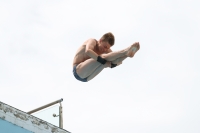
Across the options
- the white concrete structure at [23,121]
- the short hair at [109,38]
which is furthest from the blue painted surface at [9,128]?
the short hair at [109,38]

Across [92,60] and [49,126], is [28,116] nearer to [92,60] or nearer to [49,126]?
[49,126]

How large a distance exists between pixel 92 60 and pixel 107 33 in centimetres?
61

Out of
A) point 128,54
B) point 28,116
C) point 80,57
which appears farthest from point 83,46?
A: point 28,116

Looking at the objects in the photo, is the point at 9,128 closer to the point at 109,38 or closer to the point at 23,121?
the point at 23,121

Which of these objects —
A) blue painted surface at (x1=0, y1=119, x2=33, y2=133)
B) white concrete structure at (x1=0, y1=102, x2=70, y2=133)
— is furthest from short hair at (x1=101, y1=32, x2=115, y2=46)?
blue painted surface at (x1=0, y1=119, x2=33, y2=133)

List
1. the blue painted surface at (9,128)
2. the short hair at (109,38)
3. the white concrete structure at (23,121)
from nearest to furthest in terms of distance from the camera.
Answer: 1. the short hair at (109,38)
2. the blue painted surface at (9,128)
3. the white concrete structure at (23,121)

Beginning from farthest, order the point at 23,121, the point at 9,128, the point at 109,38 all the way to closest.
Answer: the point at 23,121, the point at 9,128, the point at 109,38

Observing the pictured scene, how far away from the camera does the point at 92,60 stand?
11117 mm

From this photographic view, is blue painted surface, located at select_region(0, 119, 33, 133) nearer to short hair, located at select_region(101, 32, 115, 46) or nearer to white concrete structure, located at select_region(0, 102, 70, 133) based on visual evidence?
white concrete structure, located at select_region(0, 102, 70, 133)

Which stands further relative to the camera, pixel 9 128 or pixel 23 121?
pixel 23 121

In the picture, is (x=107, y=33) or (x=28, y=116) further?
(x=28, y=116)

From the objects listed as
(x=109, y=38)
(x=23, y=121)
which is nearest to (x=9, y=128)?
(x=23, y=121)

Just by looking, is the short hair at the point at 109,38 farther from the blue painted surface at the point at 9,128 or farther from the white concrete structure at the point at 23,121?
the blue painted surface at the point at 9,128

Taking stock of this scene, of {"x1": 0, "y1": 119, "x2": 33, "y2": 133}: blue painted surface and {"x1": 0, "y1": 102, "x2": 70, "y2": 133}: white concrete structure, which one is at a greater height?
{"x1": 0, "y1": 102, "x2": 70, "y2": 133}: white concrete structure
